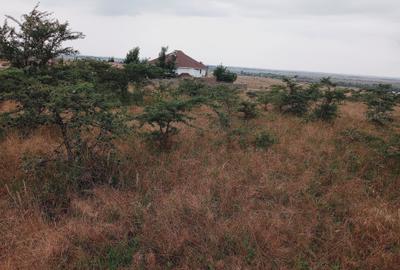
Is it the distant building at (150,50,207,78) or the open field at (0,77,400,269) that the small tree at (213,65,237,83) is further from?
the open field at (0,77,400,269)

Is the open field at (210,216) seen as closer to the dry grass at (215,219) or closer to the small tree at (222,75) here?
the dry grass at (215,219)

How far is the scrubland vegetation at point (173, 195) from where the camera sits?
9.43 feet

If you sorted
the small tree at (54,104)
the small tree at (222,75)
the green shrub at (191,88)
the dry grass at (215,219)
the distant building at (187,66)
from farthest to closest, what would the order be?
the distant building at (187,66)
the small tree at (222,75)
the green shrub at (191,88)
the small tree at (54,104)
the dry grass at (215,219)

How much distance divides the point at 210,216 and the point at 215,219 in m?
0.11

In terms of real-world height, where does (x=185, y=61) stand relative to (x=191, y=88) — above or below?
above

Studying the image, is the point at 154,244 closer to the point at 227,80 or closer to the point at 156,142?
the point at 156,142

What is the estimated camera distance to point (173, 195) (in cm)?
382

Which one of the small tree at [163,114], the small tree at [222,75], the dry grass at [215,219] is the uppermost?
the small tree at [222,75]

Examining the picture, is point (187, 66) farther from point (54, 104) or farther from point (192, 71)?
point (54, 104)

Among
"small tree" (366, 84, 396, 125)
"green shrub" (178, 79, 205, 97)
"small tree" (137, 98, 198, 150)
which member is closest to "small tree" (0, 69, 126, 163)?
"small tree" (137, 98, 198, 150)

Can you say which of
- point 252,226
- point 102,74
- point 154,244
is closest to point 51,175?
point 154,244

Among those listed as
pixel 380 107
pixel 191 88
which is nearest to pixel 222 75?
pixel 191 88

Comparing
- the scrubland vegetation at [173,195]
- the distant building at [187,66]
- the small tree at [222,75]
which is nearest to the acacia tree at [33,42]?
the scrubland vegetation at [173,195]

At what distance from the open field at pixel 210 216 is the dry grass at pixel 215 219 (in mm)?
13
